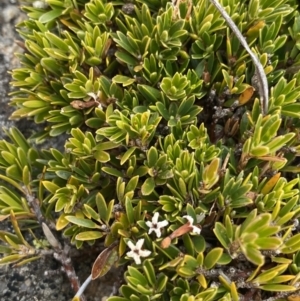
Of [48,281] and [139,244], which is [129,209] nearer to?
[139,244]

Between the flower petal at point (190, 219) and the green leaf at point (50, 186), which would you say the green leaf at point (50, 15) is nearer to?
the green leaf at point (50, 186)

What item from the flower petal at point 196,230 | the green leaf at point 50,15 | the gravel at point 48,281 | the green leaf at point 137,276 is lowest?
the gravel at point 48,281

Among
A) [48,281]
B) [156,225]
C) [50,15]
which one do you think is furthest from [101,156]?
[50,15]

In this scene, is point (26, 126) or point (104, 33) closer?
point (104, 33)

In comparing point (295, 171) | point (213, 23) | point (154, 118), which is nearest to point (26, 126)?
point (154, 118)

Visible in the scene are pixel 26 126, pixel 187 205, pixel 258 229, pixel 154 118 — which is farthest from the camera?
pixel 26 126

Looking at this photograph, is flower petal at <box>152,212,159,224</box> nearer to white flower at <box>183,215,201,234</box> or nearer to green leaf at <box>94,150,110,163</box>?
white flower at <box>183,215,201,234</box>

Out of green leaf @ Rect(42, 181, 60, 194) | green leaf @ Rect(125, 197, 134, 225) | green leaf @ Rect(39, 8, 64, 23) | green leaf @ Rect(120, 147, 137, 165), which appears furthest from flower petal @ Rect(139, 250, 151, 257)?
green leaf @ Rect(39, 8, 64, 23)

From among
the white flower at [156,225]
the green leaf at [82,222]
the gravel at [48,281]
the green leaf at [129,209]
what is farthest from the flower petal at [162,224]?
the gravel at [48,281]

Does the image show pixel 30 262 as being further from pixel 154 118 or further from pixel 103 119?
pixel 154 118
